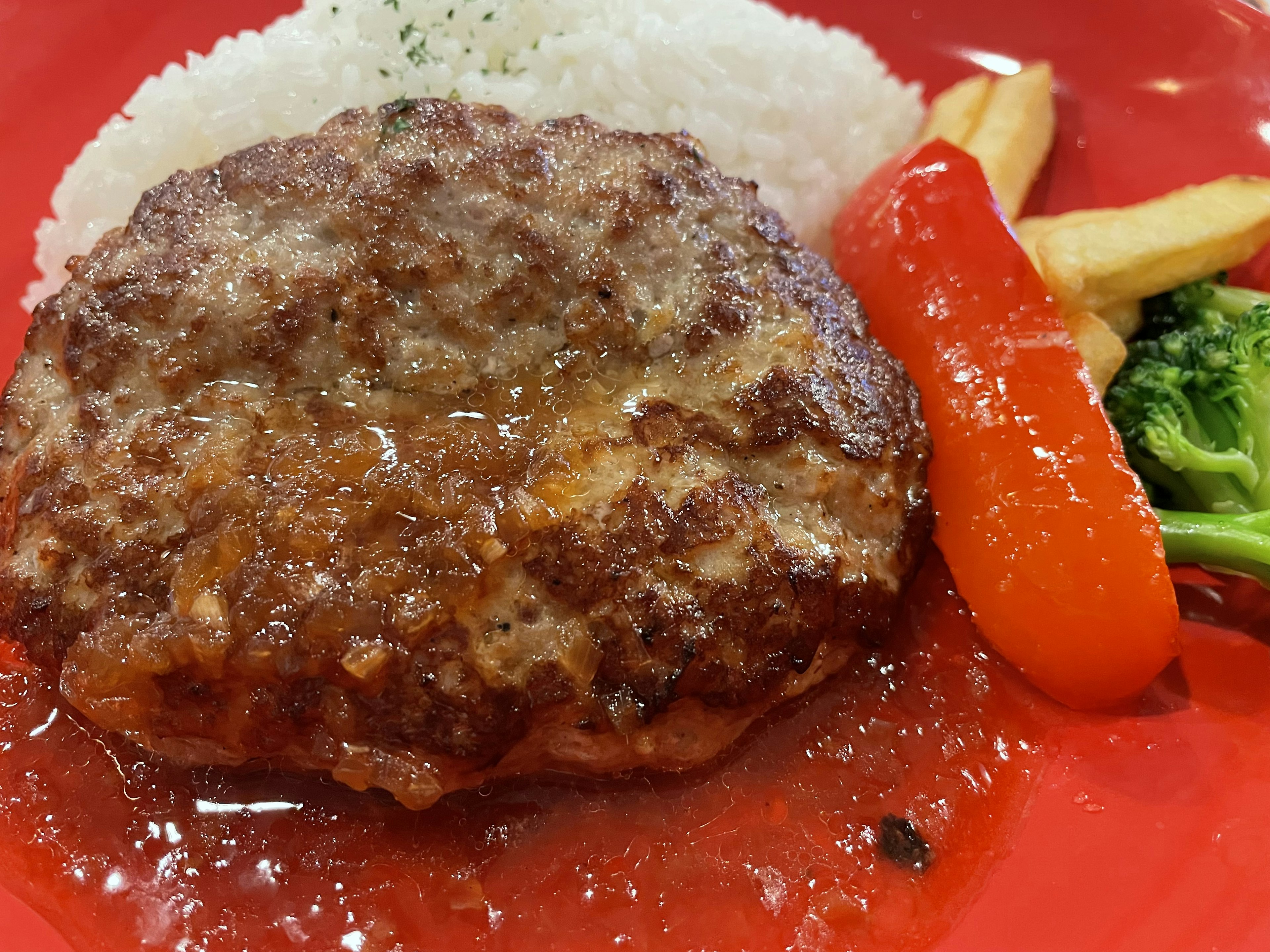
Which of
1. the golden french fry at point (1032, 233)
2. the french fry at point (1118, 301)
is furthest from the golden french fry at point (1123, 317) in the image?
the golden french fry at point (1032, 233)

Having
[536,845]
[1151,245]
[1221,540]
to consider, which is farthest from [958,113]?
[536,845]

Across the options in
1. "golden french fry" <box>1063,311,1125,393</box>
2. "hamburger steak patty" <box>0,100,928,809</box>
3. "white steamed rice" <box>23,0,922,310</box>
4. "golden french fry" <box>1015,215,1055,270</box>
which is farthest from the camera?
"white steamed rice" <box>23,0,922,310</box>

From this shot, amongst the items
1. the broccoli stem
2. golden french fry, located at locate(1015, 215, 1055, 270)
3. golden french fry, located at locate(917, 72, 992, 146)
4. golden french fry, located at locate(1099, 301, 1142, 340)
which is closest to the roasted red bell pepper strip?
golden french fry, located at locate(1015, 215, 1055, 270)

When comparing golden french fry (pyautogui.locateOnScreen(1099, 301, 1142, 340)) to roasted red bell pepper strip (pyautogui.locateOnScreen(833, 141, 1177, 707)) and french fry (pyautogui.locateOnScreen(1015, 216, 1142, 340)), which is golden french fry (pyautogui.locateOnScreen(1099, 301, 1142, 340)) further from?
roasted red bell pepper strip (pyautogui.locateOnScreen(833, 141, 1177, 707))

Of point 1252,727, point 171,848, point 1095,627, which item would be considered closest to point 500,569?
point 171,848

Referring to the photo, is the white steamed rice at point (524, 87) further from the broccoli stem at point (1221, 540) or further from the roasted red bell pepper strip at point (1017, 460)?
the broccoli stem at point (1221, 540)

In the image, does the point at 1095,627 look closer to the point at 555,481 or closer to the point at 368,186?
the point at 555,481
